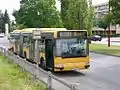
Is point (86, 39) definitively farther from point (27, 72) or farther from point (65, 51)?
point (27, 72)

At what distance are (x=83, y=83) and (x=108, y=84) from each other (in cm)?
113

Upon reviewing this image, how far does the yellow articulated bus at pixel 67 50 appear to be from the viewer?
20.0m

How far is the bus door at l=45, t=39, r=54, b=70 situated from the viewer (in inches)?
804

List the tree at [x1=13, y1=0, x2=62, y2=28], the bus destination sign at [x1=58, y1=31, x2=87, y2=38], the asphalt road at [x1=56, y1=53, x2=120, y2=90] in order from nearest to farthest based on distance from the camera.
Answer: the asphalt road at [x1=56, y1=53, x2=120, y2=90]
the bus destination sign at [x1=58, y1=31, x2=87, y2=38]
the tree at [x1=13, y1=0, x2=62, y2=28]

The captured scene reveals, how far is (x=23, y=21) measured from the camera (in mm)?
63000

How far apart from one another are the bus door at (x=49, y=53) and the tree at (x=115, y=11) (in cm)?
2163

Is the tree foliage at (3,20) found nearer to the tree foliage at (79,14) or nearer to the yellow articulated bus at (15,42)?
the tree foliage at (79,14)

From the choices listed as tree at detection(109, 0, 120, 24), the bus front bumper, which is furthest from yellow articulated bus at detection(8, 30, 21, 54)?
tree at detection(109, 0, 120, 24)

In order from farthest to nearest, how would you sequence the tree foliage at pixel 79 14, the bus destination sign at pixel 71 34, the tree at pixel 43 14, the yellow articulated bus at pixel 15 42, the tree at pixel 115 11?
the tree at pixel 43 14 < the tree foliage at pixel 79 14 < the tree at pixel 115 11 < the yellow articulated bus at pixel 15 42 < the bus destination sign at pixel 71 34

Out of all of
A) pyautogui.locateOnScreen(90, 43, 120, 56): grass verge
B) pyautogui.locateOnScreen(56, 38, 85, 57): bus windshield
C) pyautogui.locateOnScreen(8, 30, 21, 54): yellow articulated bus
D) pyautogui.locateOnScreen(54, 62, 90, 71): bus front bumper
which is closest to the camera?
pyautogui.locateOnScreen(54, 62, 90, 71): bus front bumper

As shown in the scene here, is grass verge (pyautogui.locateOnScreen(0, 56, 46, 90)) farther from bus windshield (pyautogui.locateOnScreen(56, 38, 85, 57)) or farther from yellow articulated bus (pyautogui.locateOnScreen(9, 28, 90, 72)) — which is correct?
bus windshield (pyautogui.locateOnScreen(56, 38, 85, 57))

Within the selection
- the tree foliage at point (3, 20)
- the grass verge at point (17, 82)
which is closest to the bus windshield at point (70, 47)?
the grass verge at point (17, 82)

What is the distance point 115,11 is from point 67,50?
76.0 ft

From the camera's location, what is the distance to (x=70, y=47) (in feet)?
66.2
